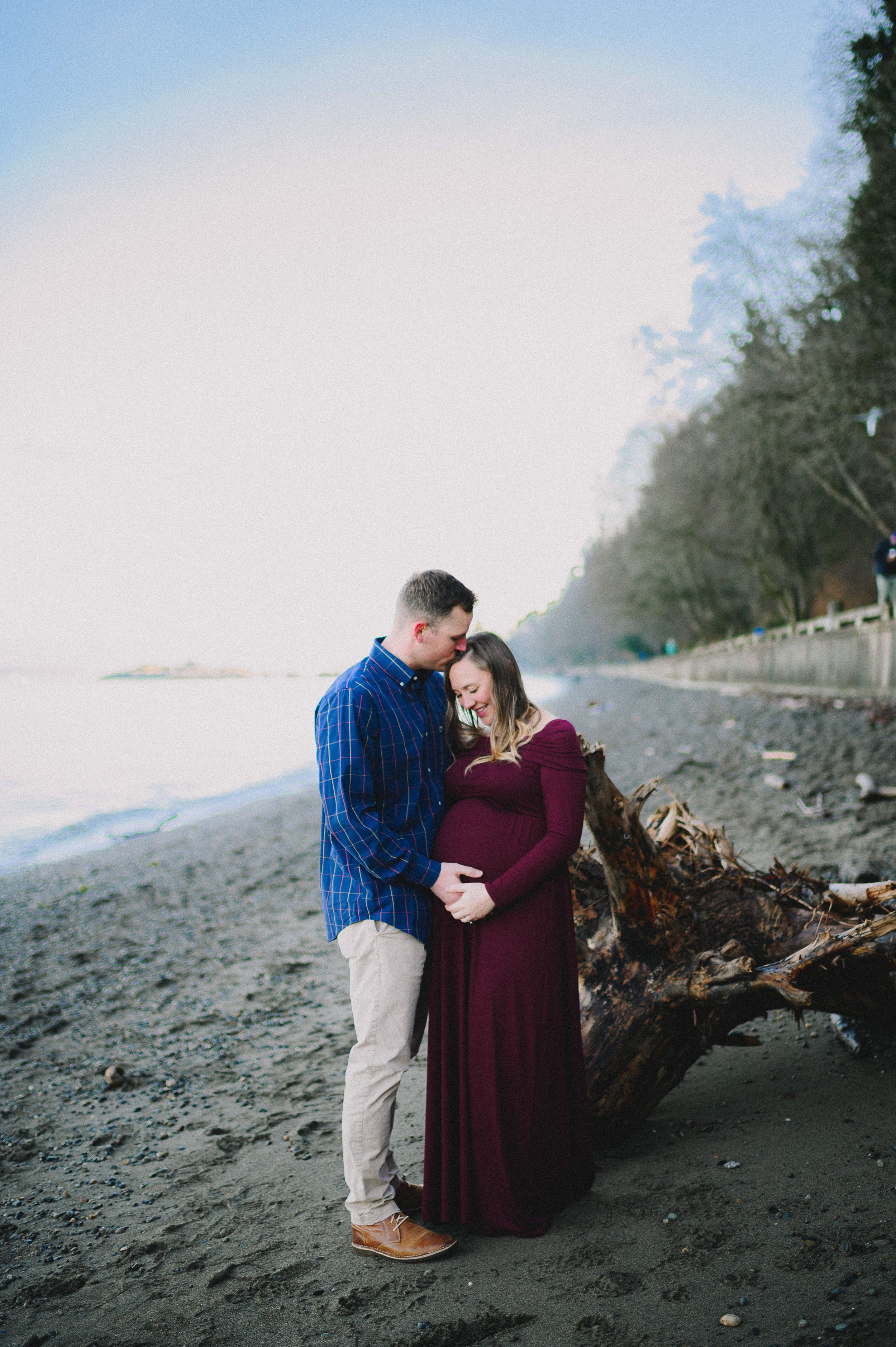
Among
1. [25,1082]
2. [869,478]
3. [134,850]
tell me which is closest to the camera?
[25,1082]

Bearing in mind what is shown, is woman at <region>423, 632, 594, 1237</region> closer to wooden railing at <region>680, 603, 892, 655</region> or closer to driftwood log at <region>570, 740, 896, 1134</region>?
driftwood log at <region>570, 740, 896, 1134</region>

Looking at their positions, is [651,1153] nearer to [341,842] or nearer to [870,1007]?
[870,1007]

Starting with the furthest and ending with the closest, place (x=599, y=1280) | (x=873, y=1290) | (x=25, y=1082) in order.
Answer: (x=25, y=1082) < (x=599, y=1280) < (x=873, y=1290)

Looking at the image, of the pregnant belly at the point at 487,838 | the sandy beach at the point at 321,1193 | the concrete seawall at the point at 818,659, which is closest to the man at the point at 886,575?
the concrete seawall at the point at 818,659

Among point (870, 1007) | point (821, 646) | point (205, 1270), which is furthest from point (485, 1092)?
point (821, 646)

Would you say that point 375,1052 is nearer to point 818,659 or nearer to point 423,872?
point 423,872

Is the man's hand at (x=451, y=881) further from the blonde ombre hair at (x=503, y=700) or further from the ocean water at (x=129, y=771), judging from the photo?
the ocean water at (x=129, y=771)

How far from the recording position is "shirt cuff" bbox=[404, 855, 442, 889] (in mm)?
2791

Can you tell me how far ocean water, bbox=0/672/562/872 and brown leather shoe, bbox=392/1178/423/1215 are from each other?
6906mm

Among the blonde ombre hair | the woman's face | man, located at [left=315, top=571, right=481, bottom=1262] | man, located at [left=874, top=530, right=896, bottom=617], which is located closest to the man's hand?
man, located at [left=315, top=571, right=481, bottom=1262]

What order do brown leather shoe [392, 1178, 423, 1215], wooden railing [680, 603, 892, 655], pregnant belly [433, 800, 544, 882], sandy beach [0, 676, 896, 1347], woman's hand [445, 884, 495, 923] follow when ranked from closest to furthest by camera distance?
sandy beach [0, 676, 896, 1347], woman's hand [445, 884, 495, 923], pregnant belly [433, 800, 544, 882], brown leather shoe [392, 1178, 423, 1215], wooden railing [680, 603, 892, 655]

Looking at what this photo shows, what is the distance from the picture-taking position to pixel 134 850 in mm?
12945

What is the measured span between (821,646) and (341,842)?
1926 centimetres

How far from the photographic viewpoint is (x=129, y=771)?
87.8 ft
